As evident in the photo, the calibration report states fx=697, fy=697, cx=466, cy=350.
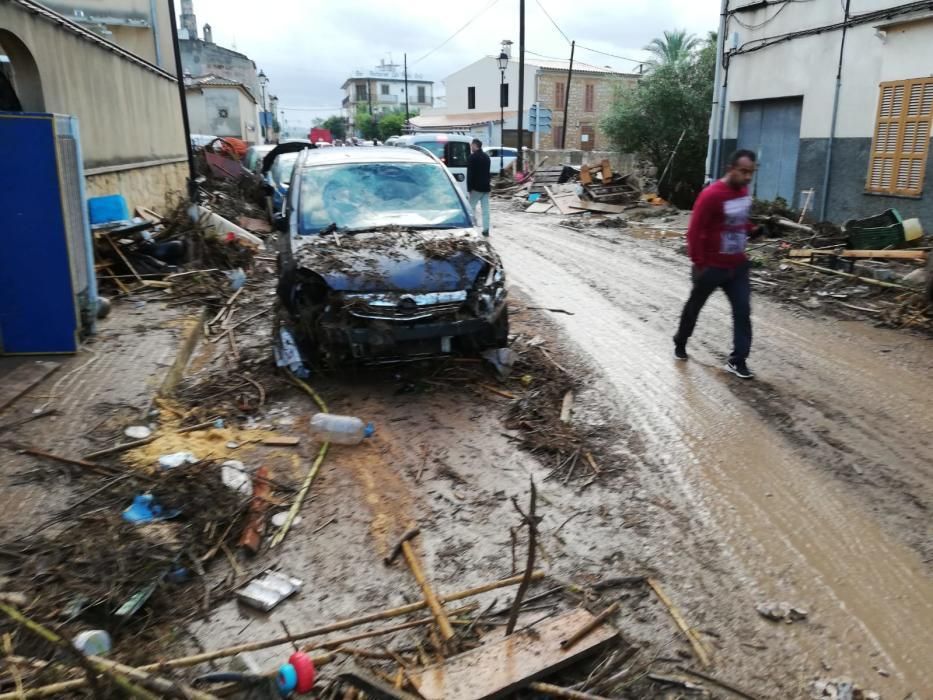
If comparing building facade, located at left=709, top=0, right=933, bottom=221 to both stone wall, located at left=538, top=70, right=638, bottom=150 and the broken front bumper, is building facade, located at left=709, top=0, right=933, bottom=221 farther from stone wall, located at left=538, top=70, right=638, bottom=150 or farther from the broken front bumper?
stone wall, located at left=538, top=70, right=638, bottom=150

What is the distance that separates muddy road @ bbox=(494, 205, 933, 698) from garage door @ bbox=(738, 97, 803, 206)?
8267 mm

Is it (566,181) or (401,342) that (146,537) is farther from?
(566,181)

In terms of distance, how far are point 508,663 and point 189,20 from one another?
6583cm

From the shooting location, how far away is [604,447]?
16.1 feet

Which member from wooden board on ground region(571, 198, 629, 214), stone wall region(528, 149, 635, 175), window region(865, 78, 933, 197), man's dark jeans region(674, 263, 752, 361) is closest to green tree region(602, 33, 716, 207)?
wooden board on ground region(571, 198, 629, 214)

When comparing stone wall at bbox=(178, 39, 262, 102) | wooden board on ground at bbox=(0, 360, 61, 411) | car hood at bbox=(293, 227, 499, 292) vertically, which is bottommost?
wooden board on ground at bbox=(0, 360, 61, 411)

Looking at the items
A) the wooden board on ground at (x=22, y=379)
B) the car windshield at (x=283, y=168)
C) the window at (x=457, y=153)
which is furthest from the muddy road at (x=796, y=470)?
the window at (x=457, y=153)

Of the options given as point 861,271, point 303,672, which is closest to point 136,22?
point 861,271

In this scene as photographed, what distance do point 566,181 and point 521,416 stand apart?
22640 millimetres

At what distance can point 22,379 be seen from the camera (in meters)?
5.35

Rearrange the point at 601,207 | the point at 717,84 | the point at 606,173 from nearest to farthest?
the point at 717,84 → the point at 601,207 → the point at 606,173

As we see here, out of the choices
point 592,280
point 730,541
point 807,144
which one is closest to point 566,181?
point 807,144

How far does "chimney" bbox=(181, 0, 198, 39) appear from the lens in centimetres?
5649

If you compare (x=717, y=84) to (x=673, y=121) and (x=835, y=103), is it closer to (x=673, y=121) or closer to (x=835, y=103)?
(x=835, y=103)
